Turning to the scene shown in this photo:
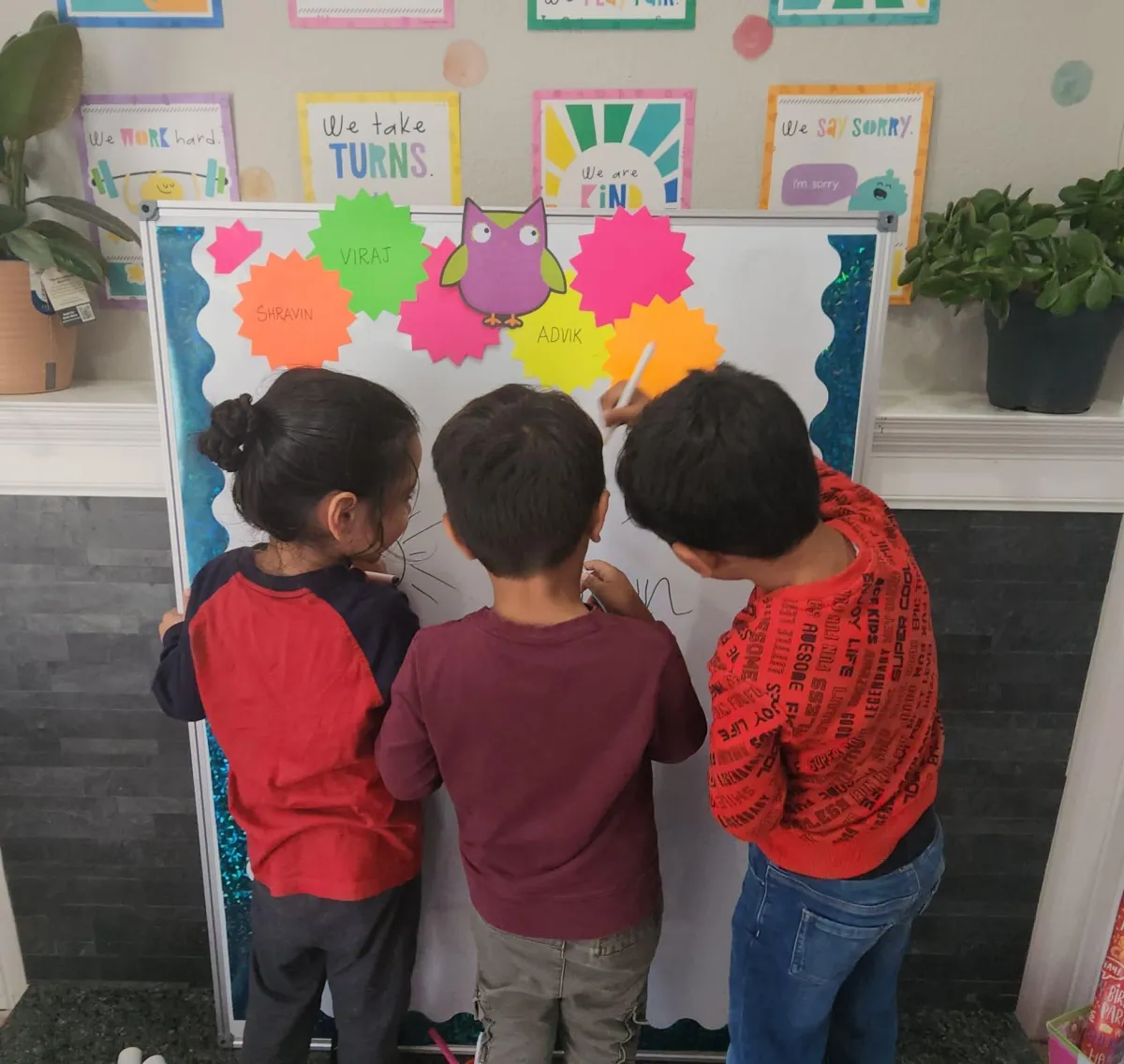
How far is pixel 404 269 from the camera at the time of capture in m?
1.03

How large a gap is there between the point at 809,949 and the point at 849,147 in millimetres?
1010

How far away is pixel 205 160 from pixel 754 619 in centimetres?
99

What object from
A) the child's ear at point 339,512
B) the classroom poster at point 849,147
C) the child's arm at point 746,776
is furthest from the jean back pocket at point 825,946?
the classroom poster at point 849,147

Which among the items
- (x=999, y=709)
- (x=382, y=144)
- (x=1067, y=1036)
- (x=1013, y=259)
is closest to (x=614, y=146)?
(x=382, y=144)

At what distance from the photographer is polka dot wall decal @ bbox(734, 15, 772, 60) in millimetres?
1188

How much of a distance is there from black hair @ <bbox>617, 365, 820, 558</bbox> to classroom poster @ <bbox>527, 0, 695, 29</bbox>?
0.66m

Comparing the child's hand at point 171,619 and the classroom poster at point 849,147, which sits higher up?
the classroom poster at point 849,147

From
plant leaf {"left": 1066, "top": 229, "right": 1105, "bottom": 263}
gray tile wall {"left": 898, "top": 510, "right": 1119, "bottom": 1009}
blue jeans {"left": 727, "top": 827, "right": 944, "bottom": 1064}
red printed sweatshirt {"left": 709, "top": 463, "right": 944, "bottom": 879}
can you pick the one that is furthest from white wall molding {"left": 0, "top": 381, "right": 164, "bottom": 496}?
plant leaf {"left": 1066, "top": 229, "right": 1105, "bottom": 263}

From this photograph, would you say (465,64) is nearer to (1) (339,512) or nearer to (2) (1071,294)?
(1) (339,512)

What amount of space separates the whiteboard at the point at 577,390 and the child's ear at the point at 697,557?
11.2 inches

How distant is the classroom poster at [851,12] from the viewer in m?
1.17

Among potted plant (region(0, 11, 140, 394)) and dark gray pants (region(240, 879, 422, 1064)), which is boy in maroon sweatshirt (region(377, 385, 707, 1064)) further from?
potted plant (region(0, 11, 140, 394))

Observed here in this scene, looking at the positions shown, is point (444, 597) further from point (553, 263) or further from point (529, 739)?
point (553, 263)

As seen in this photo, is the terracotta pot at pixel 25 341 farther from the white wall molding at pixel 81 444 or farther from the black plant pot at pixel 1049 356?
the black plant pot at pixel 1049 356
